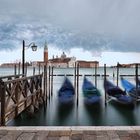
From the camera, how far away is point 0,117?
26.0 feet

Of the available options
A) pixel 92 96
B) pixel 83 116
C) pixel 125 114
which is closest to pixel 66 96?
pixel 92 96

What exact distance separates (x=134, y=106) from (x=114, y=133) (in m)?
12.2

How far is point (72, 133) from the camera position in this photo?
546cm

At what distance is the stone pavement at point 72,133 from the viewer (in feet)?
17.0

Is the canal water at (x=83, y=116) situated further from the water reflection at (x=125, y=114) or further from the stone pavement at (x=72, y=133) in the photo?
the stone pavement at (x=72, y=133)

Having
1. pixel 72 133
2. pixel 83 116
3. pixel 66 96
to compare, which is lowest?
pixel 83 116

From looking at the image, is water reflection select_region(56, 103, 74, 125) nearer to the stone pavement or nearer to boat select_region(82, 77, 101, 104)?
boat select_region(82, 77, 101, 104)

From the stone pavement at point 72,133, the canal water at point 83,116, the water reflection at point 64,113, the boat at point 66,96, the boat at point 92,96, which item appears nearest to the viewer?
the stone pavement at point 72,133

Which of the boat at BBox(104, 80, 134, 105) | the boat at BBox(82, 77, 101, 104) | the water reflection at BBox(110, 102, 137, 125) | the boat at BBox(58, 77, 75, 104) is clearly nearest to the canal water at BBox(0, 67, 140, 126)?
the water reflection at BBox(110, 102, 137, 125)

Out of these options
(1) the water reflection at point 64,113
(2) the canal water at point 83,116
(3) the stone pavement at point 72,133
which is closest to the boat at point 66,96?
(1) the water reflection at point 64,113

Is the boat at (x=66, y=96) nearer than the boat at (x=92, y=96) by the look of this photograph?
No

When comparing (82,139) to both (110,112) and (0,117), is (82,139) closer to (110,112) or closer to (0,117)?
(0,117)

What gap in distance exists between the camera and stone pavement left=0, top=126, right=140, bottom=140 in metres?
5.18

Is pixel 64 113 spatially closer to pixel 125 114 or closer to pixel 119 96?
pixel 125 114
